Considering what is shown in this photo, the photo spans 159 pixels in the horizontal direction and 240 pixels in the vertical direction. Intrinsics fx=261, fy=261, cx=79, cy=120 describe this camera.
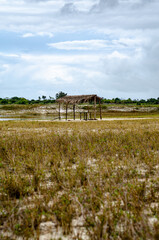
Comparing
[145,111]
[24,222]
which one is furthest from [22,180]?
[145,111]

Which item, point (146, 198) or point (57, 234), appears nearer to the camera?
point (57, 234)

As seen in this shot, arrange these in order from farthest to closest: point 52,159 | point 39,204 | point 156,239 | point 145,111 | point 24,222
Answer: point 145,111
point 52,159
point 39,204
point 24,222
point 156,239

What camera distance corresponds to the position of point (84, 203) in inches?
153

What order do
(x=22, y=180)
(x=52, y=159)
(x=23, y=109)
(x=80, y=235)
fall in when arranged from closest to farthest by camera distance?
(x=80, y=235) → (x=22, y=180) → (x=52, y=159) → (x=23, y=109)

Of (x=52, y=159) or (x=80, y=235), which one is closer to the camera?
(x=80, y=235)

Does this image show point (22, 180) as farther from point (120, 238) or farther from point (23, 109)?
point (23, 109)

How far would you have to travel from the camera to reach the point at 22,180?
494 cm

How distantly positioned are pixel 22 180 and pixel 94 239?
7.73 feet

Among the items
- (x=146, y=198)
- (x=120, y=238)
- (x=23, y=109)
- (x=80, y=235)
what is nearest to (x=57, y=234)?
(x=80, y=235)

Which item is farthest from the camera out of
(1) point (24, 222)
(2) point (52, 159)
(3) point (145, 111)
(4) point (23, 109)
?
(4) point (23, 109)

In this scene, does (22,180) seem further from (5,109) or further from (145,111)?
(5,109)

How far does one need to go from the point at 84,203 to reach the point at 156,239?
1.27 meters

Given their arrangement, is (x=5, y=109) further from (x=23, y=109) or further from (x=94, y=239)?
(x=94, y=239)

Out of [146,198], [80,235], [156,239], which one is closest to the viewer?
[156,239]
